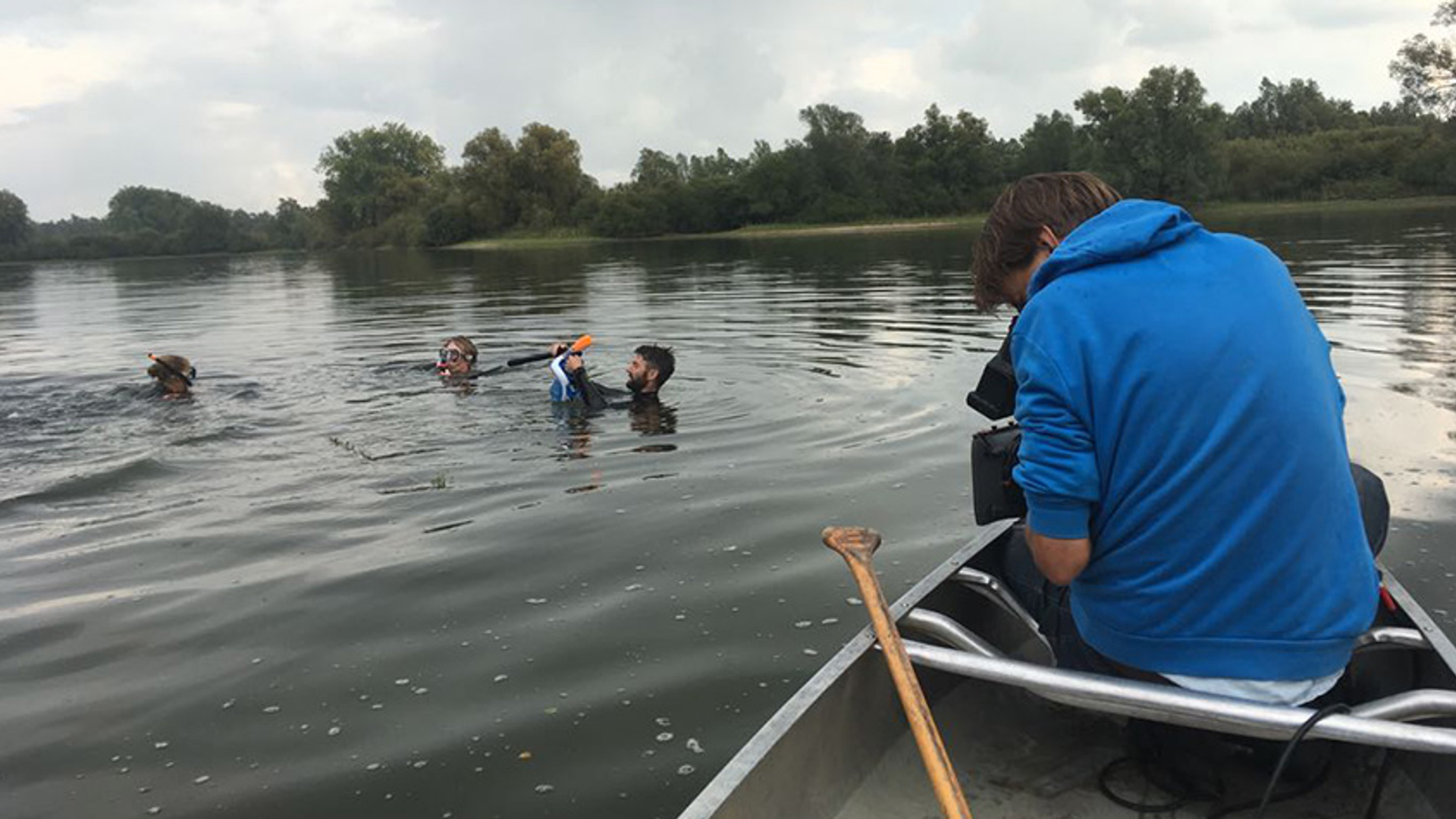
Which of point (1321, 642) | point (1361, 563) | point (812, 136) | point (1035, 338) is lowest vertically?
point (1321, 642)

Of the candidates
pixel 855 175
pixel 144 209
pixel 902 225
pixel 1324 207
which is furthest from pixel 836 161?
pixel 144 209

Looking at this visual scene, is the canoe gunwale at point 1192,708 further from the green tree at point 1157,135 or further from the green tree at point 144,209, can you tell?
the green tree at point 144,209

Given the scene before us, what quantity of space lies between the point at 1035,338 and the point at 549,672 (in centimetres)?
262

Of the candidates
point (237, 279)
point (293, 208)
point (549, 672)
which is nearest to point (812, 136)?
point (237, 279)

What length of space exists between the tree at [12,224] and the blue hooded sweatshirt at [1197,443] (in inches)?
4883

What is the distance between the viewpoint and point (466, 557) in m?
5.40

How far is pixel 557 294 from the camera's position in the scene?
25312 millimetres

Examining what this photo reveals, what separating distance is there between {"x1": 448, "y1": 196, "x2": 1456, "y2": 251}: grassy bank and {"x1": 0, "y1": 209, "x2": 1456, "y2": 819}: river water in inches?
1656

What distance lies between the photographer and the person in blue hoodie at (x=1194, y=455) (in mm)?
2123

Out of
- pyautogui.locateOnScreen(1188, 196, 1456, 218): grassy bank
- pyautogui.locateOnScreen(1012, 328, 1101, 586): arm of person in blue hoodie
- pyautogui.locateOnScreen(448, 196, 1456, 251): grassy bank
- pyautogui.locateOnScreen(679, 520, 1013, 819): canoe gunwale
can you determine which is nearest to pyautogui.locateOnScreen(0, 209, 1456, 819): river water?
pyautogui.locateOnScreen(679, 520, 1013, 819): canoe gunwale

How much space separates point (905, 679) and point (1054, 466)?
613mm

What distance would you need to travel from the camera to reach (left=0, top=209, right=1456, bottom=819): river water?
11.4 ft

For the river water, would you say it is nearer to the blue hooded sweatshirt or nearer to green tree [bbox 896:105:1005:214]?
the blue hooded sweatshirt

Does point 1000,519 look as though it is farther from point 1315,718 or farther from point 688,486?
point 688,486
